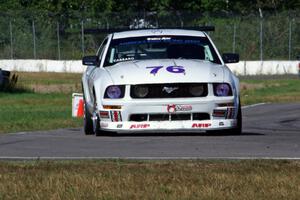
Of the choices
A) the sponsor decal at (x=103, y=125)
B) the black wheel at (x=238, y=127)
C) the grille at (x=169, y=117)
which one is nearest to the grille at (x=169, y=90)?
the grille at (x=169, y=117)

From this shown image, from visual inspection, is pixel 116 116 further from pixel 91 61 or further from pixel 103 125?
pixel 91 61

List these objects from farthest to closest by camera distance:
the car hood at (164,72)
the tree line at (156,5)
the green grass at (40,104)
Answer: the tree line at (156,5)
the green grass at (40,104)
the car hood at (164,72)

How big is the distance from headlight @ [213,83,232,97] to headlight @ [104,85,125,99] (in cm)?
117

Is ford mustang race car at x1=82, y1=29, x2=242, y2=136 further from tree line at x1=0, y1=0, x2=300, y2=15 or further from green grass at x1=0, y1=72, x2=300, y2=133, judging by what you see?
tree line at x1=0, y1=0, x2=300, y2=15

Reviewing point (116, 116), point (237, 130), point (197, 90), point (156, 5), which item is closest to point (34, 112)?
point (237, 130)

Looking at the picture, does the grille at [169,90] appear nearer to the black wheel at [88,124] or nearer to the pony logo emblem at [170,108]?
the pony logo emblem at [170,108]

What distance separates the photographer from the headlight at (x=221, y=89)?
48.7 feet

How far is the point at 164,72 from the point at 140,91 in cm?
39

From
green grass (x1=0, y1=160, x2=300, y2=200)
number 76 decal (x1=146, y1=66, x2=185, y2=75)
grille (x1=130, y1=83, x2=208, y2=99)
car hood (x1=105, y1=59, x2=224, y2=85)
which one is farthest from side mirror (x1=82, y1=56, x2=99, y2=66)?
green grass (x1=0, y1=160, x2=300, y2=200)

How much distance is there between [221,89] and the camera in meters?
14.9

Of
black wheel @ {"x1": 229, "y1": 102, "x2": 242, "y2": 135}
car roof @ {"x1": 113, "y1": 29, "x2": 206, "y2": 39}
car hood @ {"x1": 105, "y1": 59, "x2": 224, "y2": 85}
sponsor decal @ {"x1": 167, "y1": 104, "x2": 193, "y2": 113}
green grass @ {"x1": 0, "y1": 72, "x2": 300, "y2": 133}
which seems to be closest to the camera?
sponsor decal @ {"x1": 167, "y1": 104, "x2": 193, "y2": 113}

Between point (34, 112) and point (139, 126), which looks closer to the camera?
point (139, 126)

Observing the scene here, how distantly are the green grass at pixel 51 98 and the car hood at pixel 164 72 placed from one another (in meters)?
3.75

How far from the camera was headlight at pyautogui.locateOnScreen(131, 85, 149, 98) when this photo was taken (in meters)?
14.8
